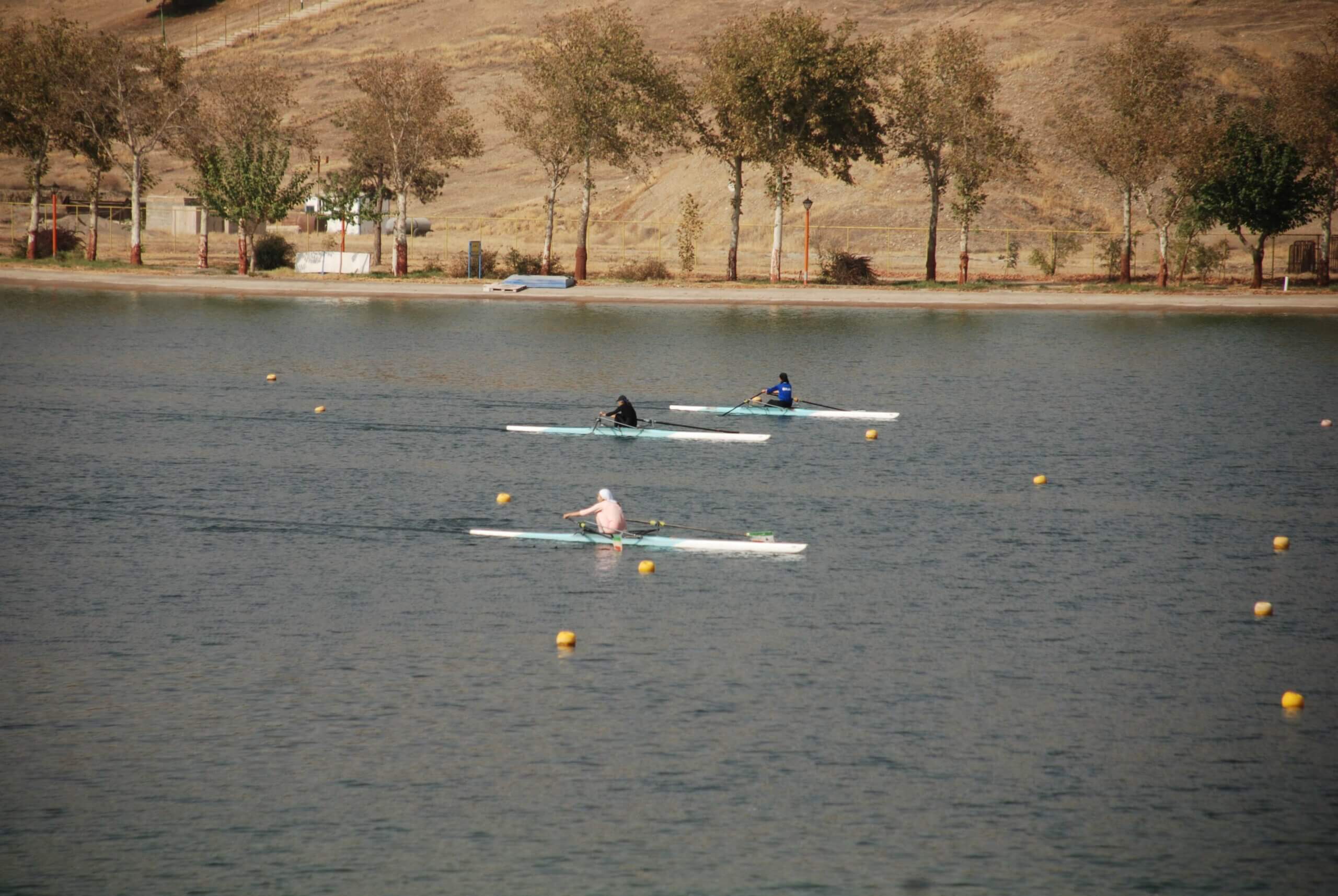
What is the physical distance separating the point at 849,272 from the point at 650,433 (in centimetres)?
4318

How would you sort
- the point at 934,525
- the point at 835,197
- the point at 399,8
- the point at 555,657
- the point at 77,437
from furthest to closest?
the point at 399,8
the point at 835,197
the point at 77,437
the point at 934,525
the point at 555,657

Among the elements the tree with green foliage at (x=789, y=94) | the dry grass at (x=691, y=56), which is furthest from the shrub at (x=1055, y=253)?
the tree with green foliage at (x=789, y=94)

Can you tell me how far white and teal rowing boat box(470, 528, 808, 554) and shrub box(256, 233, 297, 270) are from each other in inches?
2406

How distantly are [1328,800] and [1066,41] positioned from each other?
108 metres

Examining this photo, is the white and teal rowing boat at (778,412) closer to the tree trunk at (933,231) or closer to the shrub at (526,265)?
the tree trunk at (933,231)

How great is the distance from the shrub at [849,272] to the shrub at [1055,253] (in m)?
10.7

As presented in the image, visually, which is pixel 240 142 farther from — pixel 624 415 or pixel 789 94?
pixel 624 415

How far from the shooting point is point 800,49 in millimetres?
68875

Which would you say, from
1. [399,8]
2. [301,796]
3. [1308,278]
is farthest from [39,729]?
[399,8]

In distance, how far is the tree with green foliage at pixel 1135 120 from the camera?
69.9 metres

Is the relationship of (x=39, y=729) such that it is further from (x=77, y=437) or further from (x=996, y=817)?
(x=77, y=437)

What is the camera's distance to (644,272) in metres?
79.2

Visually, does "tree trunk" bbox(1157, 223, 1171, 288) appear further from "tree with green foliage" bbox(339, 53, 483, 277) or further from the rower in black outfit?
the rower in black outfit

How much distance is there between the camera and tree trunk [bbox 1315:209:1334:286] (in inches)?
2830
